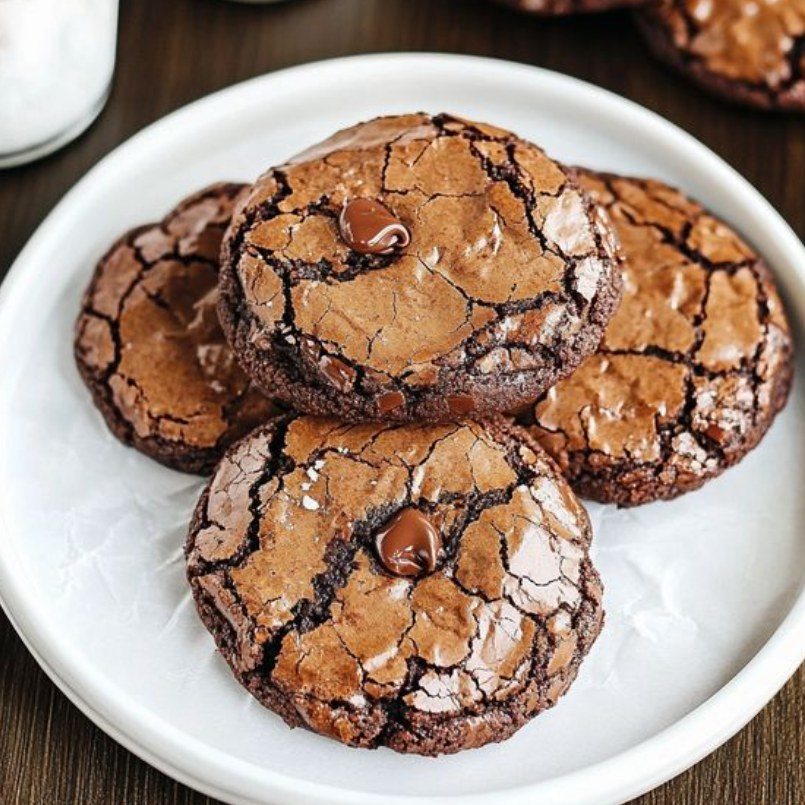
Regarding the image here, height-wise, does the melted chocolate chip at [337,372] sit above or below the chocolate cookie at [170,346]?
above

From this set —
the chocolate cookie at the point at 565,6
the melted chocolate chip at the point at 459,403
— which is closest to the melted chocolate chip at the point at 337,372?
the melted chocolate chip at the point at 459,403

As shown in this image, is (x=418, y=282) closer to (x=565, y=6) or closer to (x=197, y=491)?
(x=197, y=491)

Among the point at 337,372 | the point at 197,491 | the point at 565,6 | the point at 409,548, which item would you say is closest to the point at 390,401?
the point at 337,372

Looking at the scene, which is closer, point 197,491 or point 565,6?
point 197,491

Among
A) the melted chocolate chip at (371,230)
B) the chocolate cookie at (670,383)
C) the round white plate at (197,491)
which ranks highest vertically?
the melted chocolate chip at (371,230)

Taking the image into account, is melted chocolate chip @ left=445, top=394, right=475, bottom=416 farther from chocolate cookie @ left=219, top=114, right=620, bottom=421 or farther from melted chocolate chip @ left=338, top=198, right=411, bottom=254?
melted chocolate chip @ left=338, top=198, right=411, bottom=254

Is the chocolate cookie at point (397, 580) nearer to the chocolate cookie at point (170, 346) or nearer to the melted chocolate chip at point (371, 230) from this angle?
the chocolate cookie at point (170, 346)

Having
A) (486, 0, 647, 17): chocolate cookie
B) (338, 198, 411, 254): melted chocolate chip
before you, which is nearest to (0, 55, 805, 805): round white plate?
(486, 0, 647, 17): chocolate cookie

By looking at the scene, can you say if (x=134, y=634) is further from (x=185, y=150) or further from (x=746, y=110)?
(x=746, y=110)
